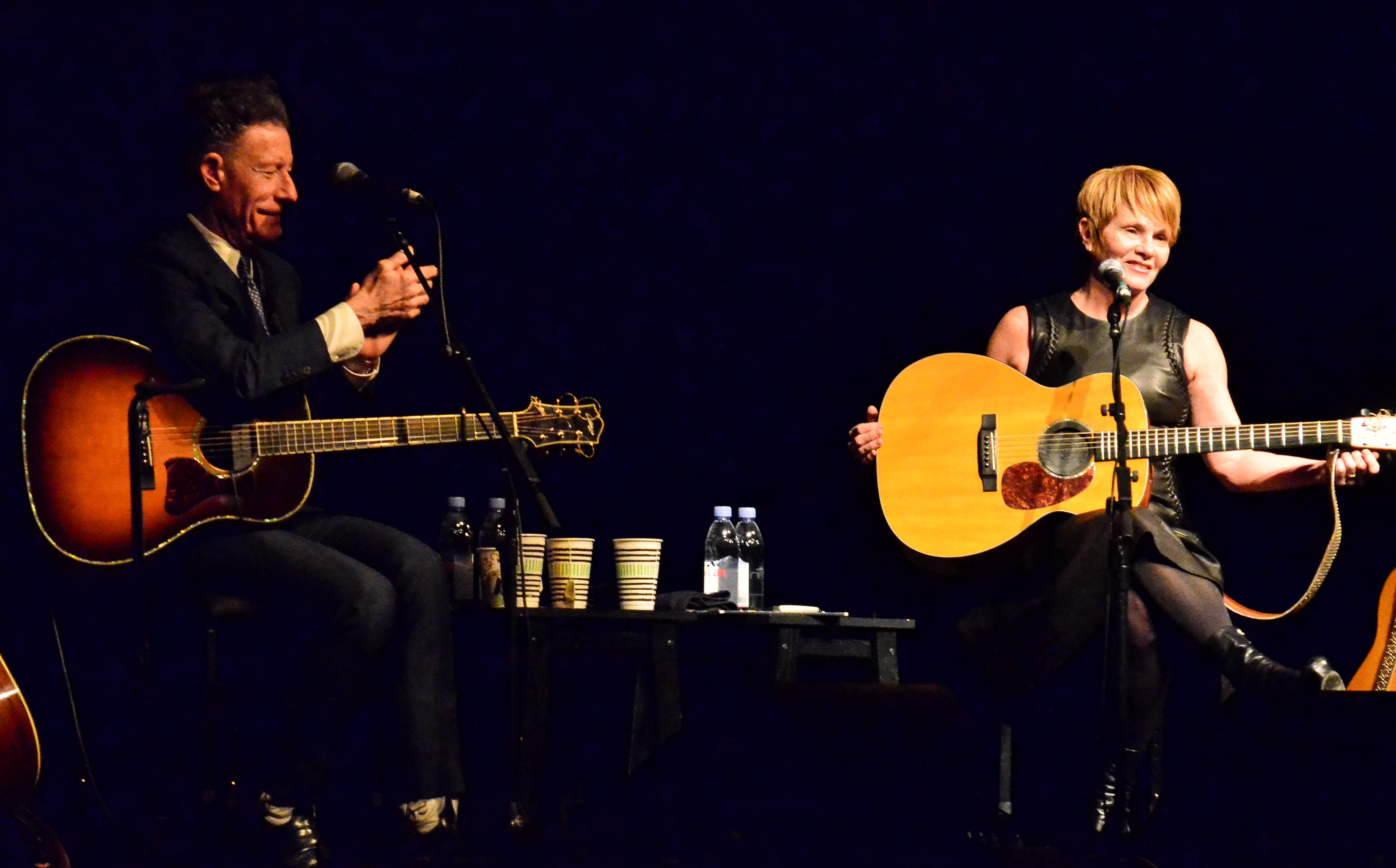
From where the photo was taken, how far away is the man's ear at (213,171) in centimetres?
320

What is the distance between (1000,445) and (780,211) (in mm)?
1048

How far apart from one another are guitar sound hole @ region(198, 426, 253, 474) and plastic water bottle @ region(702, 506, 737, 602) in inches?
45.9

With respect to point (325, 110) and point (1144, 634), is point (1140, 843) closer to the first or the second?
point (1144, 634)

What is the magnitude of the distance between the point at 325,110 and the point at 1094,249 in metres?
2.01

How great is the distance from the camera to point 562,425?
11.3ft

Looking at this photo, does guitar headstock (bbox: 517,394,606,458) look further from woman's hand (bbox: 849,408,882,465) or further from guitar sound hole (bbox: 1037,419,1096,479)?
guitar sound hole (bbox: 1037,419,1096,479)

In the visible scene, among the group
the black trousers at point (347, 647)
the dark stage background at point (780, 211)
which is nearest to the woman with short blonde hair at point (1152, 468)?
the dark stage background at point (780, 211)

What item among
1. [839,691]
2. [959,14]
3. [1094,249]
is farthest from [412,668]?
[959,14]

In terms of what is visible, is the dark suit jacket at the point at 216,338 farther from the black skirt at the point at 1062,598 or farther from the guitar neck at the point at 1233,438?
the guitar neck at the point at 1233,438

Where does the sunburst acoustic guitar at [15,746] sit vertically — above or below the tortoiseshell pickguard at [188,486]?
below

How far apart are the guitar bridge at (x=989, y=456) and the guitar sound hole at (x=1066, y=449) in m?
0.10

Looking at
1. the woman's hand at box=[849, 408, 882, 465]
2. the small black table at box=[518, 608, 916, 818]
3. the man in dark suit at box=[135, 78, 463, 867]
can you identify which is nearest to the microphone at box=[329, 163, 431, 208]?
the man in dark suit at box=[135, 78, 463, 867]

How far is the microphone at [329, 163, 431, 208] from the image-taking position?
267 centimetres

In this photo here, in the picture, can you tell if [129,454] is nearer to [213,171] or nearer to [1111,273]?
[213,171]
